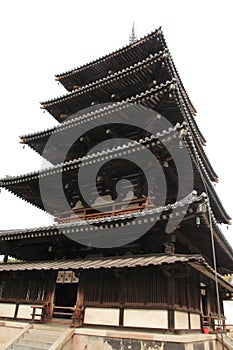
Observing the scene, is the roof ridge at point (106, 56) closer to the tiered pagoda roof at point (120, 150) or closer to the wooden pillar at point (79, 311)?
the tiered pagoda roof at point (120, 150)

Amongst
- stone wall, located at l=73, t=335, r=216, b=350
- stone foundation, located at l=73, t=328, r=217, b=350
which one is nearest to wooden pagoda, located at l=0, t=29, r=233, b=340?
stone foundation, located at l=73, t=328, r=217, b=350

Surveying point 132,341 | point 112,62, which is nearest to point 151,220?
point 132,341

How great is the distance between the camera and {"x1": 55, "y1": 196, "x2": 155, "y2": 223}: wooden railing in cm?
1209

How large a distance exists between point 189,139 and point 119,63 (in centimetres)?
896

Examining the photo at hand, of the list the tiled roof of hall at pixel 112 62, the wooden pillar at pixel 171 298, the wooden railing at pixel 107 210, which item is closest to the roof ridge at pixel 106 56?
the tiled roof of hall at pixel 112 62

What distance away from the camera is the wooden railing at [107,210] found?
12093mm

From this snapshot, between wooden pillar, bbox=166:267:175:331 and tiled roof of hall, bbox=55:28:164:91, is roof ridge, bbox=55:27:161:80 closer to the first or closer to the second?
tiled roof of hall, bbox=55:28:164:91

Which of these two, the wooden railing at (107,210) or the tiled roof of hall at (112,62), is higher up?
the tiled roof of hall at (112,62)

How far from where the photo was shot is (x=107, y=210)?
13.4m

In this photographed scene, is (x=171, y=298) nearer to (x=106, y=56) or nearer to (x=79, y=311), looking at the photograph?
(x=79, y=311)

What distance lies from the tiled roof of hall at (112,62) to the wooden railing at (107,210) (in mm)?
9384

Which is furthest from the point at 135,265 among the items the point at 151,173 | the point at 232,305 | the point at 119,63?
the point at 232,305

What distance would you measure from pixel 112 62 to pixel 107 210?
9.80 m

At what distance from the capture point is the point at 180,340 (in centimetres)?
867
